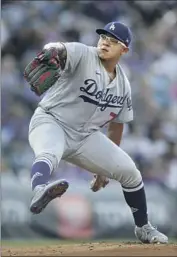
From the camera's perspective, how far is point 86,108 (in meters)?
4.80

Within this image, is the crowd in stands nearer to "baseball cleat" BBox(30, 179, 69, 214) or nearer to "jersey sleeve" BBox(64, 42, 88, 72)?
"jersey sleeve" BBox(64, 42, 88, 72)

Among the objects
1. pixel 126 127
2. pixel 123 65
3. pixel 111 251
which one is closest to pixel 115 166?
pixel 111 251

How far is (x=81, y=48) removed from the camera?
15.2ft

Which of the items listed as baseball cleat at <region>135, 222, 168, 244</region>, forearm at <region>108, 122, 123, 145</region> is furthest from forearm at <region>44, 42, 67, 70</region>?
baseball cleat at <region>135, 222, 168, 244</region>

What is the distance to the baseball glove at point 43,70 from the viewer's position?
428 cm

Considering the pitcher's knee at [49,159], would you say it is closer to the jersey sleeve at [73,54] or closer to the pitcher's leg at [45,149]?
the pitcher's leg at [45,149]

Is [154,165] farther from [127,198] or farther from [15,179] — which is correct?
[127,198]

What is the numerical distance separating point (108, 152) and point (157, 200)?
4.31 metres

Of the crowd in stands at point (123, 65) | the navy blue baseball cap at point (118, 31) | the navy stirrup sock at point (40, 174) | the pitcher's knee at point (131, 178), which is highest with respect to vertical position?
the crowd in stands at point (123, 65)

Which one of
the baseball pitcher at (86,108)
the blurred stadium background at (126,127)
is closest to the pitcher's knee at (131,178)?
the baseball pitcher at (86,108)

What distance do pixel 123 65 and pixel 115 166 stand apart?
5040mm

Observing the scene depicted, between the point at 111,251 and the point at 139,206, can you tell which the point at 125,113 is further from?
the point at 111,251

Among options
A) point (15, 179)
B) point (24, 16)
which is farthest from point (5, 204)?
point (24, 16)

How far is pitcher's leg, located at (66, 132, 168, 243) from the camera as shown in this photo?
4863 mm
